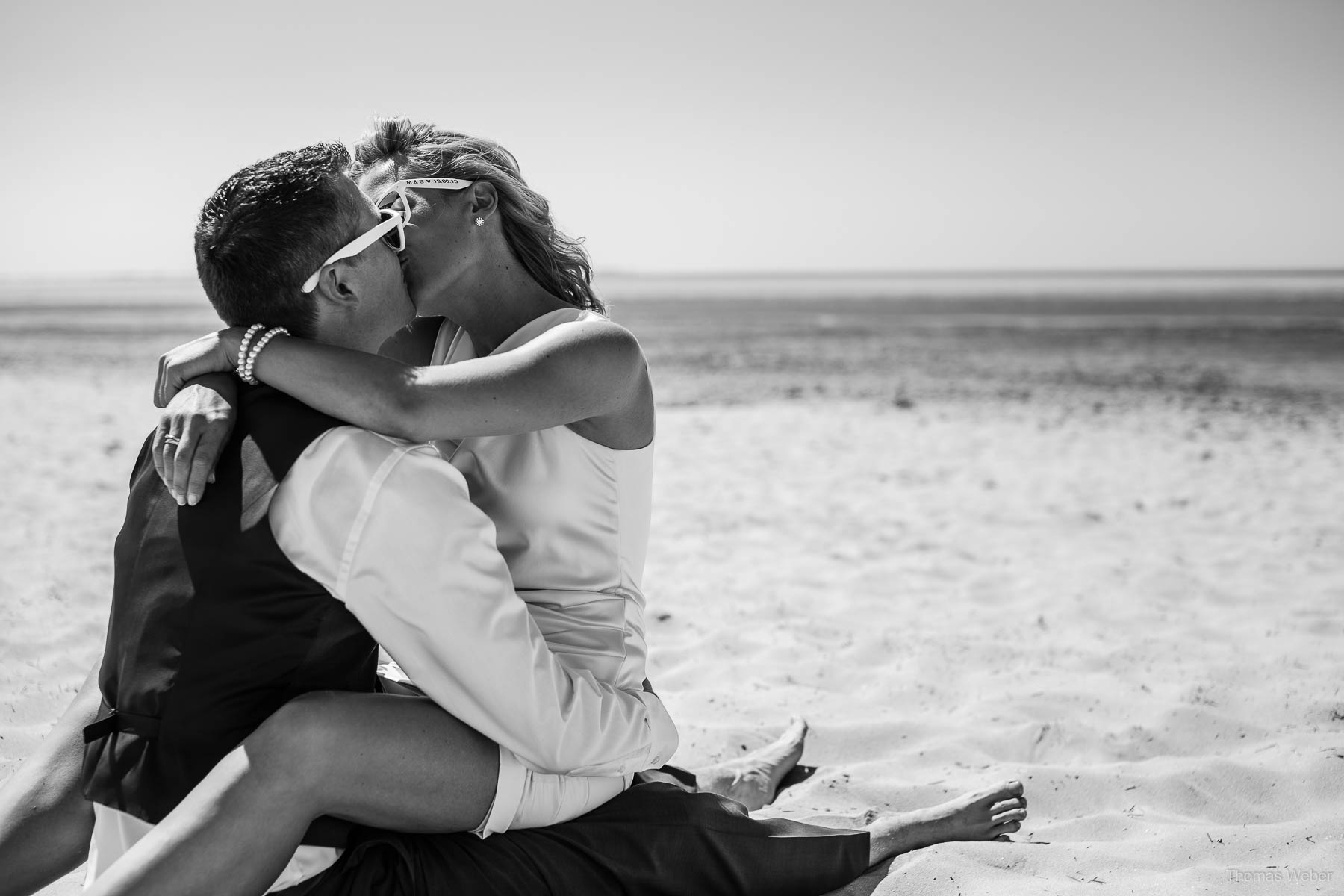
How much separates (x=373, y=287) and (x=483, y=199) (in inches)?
23.1

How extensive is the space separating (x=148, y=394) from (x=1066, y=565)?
33.1 feet

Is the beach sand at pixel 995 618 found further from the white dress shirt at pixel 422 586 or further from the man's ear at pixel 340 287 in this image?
the man's ear at pixel 340 287

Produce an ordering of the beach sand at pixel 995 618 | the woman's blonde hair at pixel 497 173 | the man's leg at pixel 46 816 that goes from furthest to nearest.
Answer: the beach sand at pixel 995 618 < the woman's blonde hair at pixel 497 173 < the man's leg at pixel 46 816

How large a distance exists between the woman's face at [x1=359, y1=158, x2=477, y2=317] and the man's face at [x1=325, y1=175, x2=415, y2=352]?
0.73ft

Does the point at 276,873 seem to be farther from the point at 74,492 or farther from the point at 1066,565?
the point at 74,492

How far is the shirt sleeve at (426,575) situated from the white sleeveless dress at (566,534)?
295 mm

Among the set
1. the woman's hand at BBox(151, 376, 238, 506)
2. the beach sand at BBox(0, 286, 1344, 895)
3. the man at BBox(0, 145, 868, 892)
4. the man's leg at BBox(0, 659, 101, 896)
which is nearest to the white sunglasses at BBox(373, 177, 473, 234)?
the man at BBox(0, 145, 868, 892)

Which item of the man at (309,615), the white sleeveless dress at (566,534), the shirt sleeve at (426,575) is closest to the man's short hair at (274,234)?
the man at (309,615)

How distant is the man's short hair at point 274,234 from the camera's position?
1874 mm

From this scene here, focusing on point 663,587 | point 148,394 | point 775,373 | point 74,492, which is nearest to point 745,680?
point 663,587

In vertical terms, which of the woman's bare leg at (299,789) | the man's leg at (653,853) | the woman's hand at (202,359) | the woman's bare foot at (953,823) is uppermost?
the woman's hand at (202,359)

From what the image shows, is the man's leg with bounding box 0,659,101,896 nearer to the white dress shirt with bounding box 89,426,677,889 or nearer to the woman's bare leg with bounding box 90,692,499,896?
the white dress shirt with bounding box 89,426,677,889

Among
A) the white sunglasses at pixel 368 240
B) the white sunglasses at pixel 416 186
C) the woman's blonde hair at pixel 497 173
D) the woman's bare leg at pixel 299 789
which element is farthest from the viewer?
the woman's blonde hair at pixel 497 173

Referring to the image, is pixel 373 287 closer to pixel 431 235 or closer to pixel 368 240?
pixel 368 240
